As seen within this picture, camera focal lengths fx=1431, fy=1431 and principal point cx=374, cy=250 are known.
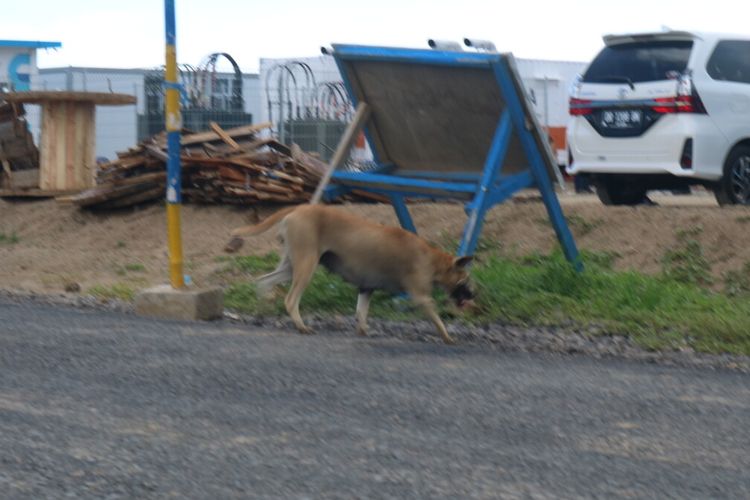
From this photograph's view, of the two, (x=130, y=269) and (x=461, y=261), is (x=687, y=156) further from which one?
(x=130, y=269)

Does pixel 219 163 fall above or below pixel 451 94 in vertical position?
below

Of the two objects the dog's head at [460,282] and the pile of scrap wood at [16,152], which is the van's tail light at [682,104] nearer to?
the dog's head at [460,282]

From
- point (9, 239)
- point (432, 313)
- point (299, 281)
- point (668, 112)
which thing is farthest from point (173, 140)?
point (9, 239)

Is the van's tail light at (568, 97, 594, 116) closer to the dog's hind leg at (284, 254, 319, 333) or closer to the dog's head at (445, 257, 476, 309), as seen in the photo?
the dog's head at (445, 257, 476, 309)

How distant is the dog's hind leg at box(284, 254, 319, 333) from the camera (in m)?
10.9

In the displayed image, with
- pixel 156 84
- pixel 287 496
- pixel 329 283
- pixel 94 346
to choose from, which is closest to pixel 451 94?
pixel 329 283

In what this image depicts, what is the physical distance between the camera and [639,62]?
1491cm

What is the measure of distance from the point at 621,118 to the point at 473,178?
2787 millimetres

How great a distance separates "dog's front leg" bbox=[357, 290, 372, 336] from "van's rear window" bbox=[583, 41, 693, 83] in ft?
16.6

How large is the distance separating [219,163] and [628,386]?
31.0 ft

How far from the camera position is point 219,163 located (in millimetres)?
16969

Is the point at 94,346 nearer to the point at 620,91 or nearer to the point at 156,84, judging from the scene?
the point at 620,91

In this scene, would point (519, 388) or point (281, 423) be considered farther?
point (519, 388)

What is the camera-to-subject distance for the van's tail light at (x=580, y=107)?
1518cm
